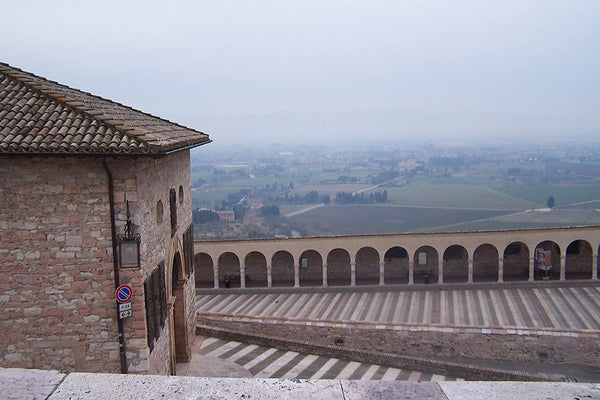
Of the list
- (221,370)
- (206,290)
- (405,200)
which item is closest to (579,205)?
(405,200)

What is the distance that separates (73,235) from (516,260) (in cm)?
2168

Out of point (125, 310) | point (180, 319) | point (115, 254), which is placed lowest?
point (180, 319)

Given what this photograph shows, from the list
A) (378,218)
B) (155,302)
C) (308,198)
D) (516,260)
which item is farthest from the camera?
(308,198)

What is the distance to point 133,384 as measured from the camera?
2.41 m

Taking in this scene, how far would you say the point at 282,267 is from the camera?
24.6 meters

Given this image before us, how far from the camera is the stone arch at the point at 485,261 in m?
24.4

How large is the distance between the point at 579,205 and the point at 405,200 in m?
25.1

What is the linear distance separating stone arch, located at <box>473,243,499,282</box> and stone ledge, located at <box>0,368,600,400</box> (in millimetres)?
23155

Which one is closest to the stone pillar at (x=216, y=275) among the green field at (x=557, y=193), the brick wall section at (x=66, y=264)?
the brick wall section at (x=66, y=264)

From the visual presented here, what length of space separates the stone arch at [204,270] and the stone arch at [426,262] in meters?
9.73

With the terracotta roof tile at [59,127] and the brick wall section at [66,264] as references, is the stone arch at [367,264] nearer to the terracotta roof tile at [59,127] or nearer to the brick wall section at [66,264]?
the terracotta roof tile at [59,127]

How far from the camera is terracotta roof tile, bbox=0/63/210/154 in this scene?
7070 millimetres

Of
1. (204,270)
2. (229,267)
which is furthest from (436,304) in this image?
(204,270)

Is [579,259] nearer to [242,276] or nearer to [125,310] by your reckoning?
[242,276]
